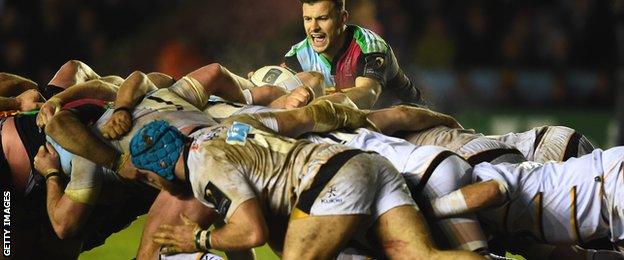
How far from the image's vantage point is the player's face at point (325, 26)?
7.08 m

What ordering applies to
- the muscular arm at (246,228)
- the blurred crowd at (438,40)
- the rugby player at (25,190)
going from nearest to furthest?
1. the muscular arm at (246,228)
2. the rugby player at (25,190)
3. the blurred crowd at (438,40)

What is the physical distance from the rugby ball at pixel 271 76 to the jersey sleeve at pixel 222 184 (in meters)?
1.80

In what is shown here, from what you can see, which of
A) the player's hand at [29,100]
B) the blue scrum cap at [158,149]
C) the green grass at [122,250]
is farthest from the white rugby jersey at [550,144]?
the player's hand at [29,100]

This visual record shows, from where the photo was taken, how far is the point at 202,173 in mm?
4797

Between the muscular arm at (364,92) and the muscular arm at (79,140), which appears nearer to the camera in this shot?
the muscular arm at (79,140)

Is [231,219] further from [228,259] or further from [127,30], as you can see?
[127,30]

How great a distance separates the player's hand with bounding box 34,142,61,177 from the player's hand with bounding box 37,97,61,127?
0.12 meters

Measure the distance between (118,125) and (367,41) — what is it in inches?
91.6

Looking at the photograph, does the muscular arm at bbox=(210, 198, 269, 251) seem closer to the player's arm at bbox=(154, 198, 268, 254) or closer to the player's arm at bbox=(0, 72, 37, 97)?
the player's arm at bbox=(154, 198, 268, 254)

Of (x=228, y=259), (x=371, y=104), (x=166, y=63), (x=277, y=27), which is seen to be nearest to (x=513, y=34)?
(x=277, y=27)

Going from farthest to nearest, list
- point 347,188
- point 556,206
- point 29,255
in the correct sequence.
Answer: point 29,255 < point 556,206 < point 347,188

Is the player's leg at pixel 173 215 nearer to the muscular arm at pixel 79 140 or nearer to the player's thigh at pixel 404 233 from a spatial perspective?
the muscular arm at pixel 79 140

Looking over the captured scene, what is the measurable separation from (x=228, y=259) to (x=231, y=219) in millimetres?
1352

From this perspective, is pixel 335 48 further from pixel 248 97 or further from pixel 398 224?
pixel 398 224
